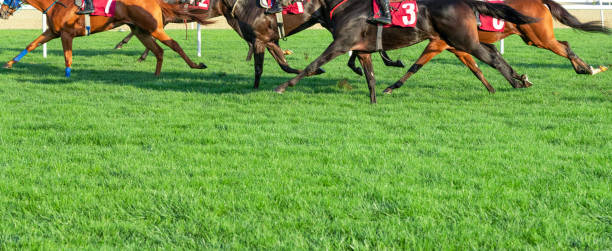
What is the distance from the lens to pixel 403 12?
7.63 m

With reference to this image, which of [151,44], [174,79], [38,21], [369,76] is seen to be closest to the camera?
[369,76]

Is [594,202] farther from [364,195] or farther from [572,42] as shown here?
[572,42]

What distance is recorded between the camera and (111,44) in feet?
59.5

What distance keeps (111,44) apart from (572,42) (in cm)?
1265

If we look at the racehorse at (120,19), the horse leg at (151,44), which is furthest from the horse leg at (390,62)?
the horse leg at (151,44)

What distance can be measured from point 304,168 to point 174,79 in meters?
5.94

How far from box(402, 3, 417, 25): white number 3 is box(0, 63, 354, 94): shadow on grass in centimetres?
185

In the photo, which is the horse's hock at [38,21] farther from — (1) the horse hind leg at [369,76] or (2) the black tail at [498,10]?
(1) the horse hind leg at [369,76]

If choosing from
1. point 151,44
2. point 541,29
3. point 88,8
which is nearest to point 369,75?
point 541,29

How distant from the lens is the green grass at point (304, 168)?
11.4 feet

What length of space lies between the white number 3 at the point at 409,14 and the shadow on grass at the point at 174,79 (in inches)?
72.8

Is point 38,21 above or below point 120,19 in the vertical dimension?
below

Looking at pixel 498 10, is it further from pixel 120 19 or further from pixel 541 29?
pixel 120 19

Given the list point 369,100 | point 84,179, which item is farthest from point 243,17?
point 84,179
